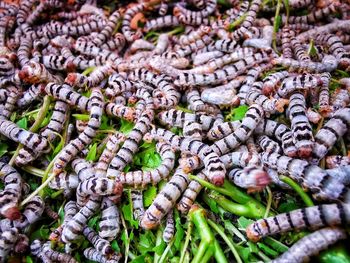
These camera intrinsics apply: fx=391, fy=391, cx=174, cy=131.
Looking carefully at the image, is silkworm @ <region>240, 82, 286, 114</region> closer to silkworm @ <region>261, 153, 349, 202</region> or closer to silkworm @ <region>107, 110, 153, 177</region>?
silkworm @ <region>261, 153, 349, 202</region>

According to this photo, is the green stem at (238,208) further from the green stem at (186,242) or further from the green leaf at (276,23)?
the green leaf at (276,23)

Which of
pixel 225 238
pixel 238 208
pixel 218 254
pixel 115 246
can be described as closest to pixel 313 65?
pixel 238 208

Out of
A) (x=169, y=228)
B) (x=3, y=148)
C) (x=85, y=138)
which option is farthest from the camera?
(x=3, y=148)

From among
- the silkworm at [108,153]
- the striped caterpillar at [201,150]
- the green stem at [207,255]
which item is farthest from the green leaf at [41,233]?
the green stem at [207,255]

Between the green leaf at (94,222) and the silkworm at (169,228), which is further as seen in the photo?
the green leaf at (94,222)

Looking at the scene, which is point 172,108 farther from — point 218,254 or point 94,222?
point 218,254

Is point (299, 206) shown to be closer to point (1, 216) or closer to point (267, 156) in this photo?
point (267, 156)
